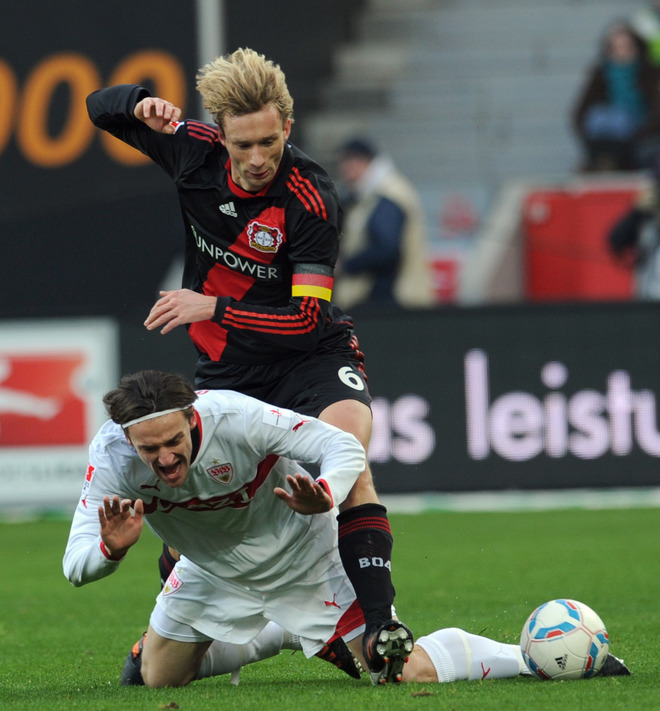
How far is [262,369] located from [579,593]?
2.62 m

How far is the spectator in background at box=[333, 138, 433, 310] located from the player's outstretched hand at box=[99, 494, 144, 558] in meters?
7.59

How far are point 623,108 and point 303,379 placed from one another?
10670 mm

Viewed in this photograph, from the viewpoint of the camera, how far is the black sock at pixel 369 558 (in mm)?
4809

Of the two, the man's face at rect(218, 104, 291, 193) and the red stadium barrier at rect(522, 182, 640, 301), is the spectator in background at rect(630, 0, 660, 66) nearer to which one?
the red stadium barrier at rect(522, 182, 640, 301)

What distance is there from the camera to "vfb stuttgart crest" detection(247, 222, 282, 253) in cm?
525

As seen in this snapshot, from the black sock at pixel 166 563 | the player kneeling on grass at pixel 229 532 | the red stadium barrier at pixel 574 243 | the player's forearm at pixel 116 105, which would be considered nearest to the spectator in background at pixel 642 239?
the red stadium barrier at pixel 574 243

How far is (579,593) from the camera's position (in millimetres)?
7316

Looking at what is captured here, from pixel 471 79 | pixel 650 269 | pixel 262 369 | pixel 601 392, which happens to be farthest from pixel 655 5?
pixel 262 369

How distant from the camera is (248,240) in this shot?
5305 millimetres

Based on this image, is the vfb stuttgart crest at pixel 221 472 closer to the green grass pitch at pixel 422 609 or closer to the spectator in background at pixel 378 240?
the green grass pitch at pixel 422 609

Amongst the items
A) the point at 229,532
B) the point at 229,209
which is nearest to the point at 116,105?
the point at 229,209

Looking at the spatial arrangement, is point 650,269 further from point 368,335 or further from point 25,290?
point 25,290

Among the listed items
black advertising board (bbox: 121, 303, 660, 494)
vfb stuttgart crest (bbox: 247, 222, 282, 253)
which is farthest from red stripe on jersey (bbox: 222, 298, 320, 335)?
black advertising board (bbox: 121, 303, 660, 494)

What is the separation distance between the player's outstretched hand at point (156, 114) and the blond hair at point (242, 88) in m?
0.40
